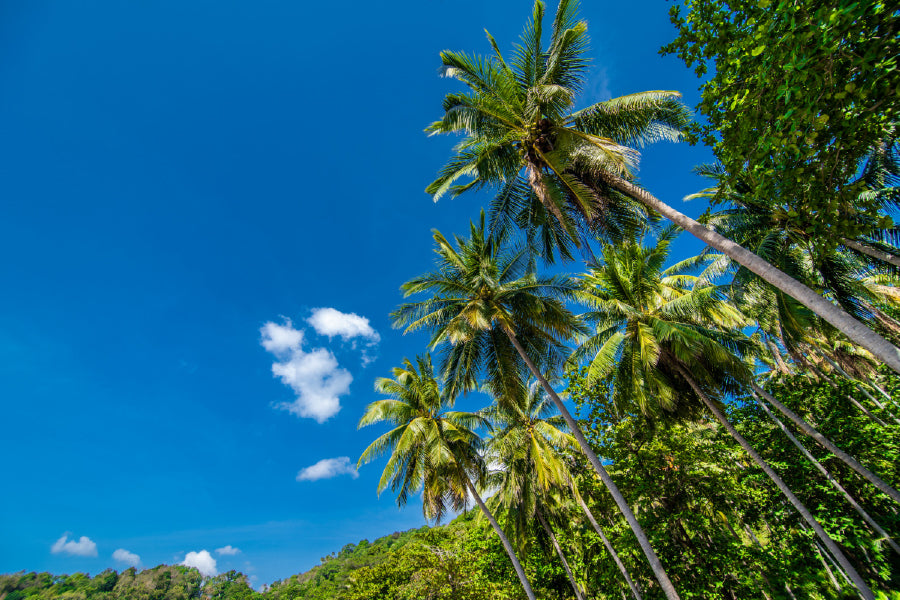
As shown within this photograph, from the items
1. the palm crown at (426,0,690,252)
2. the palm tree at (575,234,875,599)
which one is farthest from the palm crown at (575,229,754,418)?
the palm crown at (426,0,690,252)

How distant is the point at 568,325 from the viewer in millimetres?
11438

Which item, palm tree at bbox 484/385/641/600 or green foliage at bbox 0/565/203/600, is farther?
green foliage at bbox 0/565/203/600

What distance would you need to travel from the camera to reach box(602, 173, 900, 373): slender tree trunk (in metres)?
3.26

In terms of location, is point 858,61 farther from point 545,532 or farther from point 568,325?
point 545,532

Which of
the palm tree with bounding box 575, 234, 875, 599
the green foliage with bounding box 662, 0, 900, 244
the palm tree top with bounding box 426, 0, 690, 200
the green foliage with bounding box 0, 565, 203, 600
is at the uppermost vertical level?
the green foliage with bounding box 0, 565, 203, 600

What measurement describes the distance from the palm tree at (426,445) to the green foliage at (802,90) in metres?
Answer: 10.7

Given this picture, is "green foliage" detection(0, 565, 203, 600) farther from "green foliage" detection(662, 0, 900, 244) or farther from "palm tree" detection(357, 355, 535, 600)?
"green foliage" detection(662, 0, 900, 244)

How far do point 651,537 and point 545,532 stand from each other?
8.41m

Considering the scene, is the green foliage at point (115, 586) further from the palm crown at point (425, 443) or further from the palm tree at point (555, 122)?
the palm tree at point (555, 122)

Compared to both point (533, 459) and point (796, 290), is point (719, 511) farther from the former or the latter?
point (796, 290)

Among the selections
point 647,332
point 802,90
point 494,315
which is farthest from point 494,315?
point 802,90

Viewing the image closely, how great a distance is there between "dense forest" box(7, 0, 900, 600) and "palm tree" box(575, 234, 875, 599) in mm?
90

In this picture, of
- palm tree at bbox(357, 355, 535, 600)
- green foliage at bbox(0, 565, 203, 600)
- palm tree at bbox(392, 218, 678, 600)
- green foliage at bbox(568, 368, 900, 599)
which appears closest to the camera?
green foliage at bbox(568, 368, 900, 599)

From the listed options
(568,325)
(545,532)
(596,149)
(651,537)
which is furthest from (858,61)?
(545,532)
